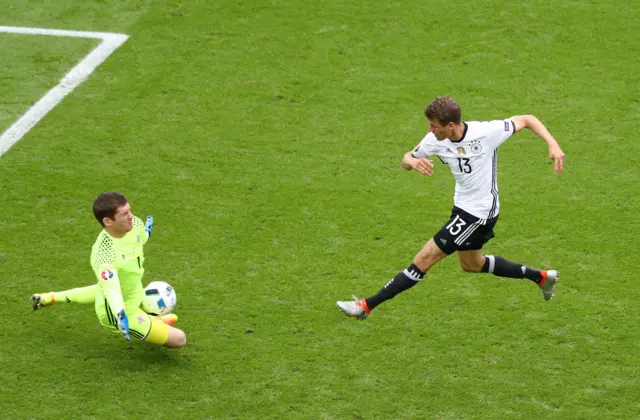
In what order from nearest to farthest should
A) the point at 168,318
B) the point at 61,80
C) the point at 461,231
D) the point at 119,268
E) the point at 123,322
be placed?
1. the point at 123,322
2. the point at 119,268
3. the point at 461,231
4. the point at 168,318
5. the point at 61,80

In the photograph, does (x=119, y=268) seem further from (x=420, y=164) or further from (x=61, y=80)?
(x=61, y=80)

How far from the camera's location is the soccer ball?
7.66 metres

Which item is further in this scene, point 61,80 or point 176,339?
point 61,80

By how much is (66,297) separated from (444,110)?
338cm

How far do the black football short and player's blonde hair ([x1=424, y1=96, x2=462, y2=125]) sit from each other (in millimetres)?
807

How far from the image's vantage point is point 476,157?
748 cm

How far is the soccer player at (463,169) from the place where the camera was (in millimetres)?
7305

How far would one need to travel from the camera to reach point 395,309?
8.24 meters

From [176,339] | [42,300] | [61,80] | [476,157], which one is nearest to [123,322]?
[176,339]

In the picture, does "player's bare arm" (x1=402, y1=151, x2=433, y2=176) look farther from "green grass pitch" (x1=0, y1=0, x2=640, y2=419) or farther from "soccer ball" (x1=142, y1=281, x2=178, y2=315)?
"soccer ball" (x1=142, y1=281, x2=178, y2=315)

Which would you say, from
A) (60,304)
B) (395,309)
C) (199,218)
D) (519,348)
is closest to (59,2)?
(199,218)

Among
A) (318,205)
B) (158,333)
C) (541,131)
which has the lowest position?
(318,205)

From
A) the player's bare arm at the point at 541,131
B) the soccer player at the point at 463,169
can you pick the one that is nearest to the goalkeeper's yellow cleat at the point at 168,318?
the soccer player at the point at 463,169

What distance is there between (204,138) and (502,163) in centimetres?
331
